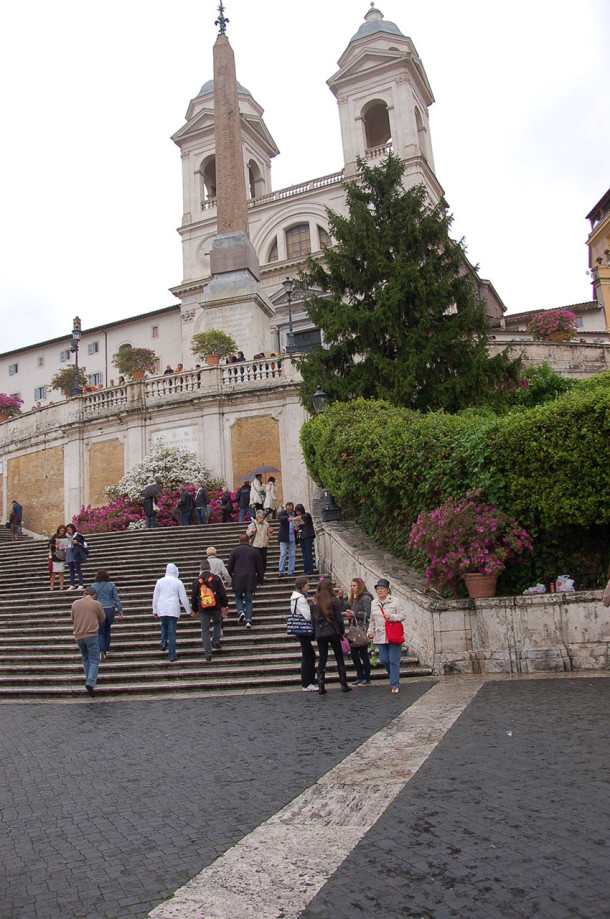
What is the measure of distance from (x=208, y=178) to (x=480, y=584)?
149 ft

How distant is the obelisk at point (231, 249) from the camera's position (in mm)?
29609

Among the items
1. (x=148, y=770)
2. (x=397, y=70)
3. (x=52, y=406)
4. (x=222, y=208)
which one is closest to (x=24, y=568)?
(x=52, y=406)

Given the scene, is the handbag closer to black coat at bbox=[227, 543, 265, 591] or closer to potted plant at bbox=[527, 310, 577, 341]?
black coat at bbox=[227, 543, 265, 591]

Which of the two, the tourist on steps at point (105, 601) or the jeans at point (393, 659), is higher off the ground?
the tourist on steps at point (105, 601)

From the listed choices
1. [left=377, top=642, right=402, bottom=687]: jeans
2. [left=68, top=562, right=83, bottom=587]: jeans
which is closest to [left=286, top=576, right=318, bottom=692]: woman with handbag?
[left=377, top=642, right=402, bottom=687]: jeans

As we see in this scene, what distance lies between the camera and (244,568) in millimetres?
11727

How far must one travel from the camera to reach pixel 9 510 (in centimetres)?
2952

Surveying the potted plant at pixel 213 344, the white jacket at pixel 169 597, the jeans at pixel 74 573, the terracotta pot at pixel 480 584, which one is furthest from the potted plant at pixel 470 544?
the potted plant at pixel 213 344

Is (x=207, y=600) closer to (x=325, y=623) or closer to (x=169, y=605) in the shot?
(x=169, y=605)

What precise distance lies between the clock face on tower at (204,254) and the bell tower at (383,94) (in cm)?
991

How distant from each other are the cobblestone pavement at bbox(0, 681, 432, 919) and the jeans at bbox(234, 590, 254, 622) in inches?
113

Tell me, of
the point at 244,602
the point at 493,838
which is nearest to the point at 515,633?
the point at 244,602

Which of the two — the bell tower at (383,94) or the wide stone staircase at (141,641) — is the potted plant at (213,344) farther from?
the bell tower at (383,94)

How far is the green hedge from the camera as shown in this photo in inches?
394
